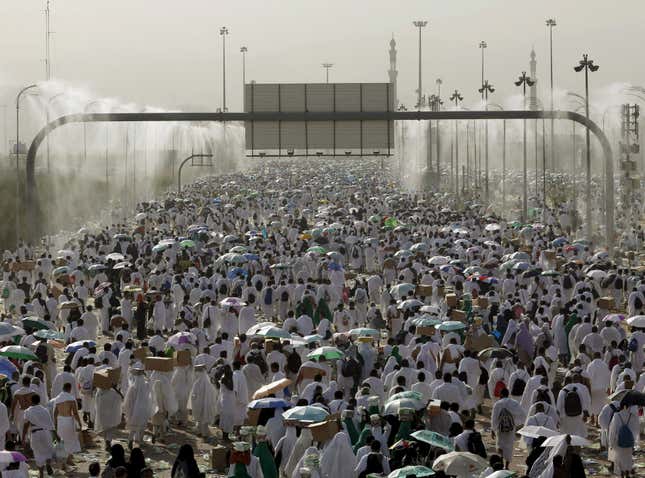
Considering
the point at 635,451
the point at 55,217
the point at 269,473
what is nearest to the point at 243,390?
the point at 269,473

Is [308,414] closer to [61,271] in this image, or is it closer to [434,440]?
[434,440]

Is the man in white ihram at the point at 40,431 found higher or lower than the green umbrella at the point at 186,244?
lower

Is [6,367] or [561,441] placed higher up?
[6,367]

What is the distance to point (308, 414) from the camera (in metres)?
13.8

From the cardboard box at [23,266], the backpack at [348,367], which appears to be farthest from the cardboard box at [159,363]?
the cardboard box at [23,266]

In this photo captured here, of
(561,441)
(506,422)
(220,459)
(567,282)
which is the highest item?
(567,282)

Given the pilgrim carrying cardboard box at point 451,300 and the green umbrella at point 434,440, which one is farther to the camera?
the pilgrim carrying cardboard box at point 451,300

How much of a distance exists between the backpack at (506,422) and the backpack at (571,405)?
858 millimetres

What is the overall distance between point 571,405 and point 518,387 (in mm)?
1337

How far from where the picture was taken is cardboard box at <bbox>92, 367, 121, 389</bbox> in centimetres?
1711

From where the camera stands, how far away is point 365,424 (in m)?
14.5

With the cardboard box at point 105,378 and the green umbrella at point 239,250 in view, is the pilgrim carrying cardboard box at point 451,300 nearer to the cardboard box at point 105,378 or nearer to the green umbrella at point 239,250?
the green umbrella at point 239,250

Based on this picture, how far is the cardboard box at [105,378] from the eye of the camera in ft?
56.1

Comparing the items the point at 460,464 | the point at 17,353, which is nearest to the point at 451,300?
the point at 17,353
